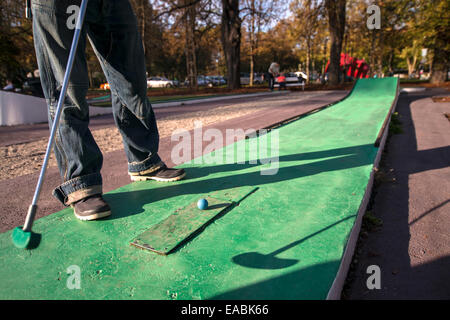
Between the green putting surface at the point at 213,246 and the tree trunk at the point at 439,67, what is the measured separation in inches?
899

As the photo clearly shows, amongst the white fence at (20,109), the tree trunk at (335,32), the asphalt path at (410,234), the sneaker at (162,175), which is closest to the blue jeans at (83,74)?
the sneaker at (162,175)

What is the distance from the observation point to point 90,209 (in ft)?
6.12

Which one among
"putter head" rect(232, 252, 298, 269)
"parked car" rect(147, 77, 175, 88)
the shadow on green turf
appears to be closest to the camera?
the shadow on green turf

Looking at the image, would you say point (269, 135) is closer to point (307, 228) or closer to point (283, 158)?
point (283, 158)

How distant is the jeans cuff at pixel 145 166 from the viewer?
2535 millimetres

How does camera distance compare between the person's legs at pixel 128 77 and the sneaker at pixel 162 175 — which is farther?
the sneaker at pixel 162 175

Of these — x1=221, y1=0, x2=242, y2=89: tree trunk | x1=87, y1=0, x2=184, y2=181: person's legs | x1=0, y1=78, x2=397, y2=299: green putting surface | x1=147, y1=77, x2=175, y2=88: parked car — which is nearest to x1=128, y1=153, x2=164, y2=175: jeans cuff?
x1=87, y1=0, x2=184, y2=181: person's legs

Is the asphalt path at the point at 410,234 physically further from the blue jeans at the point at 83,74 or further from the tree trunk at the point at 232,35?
the tree trunk at the point at 232,35

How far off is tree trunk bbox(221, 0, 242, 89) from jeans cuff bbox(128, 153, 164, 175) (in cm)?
1937

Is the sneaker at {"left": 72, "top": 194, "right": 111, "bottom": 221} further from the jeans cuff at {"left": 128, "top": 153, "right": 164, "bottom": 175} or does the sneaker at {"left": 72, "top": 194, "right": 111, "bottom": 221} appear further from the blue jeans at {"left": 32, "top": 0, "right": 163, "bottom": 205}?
the jeans cuff at {"left": 128, "top": 153, "right": 164, "bottom": 175}

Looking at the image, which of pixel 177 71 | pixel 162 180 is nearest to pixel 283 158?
pixel 162 180

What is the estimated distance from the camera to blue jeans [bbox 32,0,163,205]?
1.81 metres

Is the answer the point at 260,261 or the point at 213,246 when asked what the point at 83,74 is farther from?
the point at 260,261

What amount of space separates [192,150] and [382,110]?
4959mm
